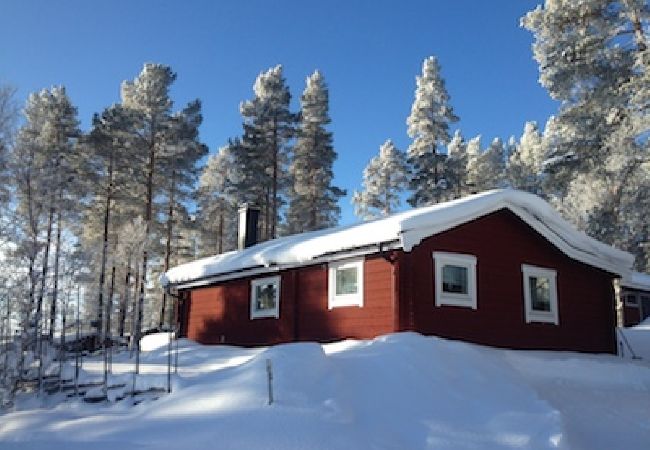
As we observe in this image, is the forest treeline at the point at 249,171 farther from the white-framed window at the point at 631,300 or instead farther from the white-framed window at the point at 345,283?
the white-framed window at the point at 345,283

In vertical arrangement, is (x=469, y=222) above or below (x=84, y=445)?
above

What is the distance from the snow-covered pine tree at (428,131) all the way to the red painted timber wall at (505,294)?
15896 mm

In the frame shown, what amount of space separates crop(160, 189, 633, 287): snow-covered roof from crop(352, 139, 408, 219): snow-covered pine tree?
24844mm

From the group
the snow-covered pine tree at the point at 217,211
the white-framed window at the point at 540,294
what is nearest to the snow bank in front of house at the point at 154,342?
A: the white-framed window at the point at 540,294

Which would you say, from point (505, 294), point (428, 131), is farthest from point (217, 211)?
point (505, 294)

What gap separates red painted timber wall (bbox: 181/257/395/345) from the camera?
1149 cm

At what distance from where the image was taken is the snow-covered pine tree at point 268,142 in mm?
30172

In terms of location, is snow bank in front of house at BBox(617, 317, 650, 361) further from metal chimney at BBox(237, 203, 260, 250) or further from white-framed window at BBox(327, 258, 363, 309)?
metal chimney at BBox(237, 203, 260, 250)

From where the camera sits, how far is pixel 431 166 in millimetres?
30031

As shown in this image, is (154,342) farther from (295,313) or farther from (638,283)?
(638,283)

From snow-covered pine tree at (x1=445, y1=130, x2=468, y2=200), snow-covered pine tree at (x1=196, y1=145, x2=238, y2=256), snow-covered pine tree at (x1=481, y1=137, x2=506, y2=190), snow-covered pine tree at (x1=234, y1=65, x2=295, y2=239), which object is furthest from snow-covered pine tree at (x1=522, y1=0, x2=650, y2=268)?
snow-covered pine tree at (x1=196, y1=145, x2=238, y2=256)

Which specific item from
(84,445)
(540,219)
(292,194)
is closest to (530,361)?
(540,219)

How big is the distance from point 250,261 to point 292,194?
18169 millimetres

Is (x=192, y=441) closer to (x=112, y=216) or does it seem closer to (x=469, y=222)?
(x=469, y=222)
